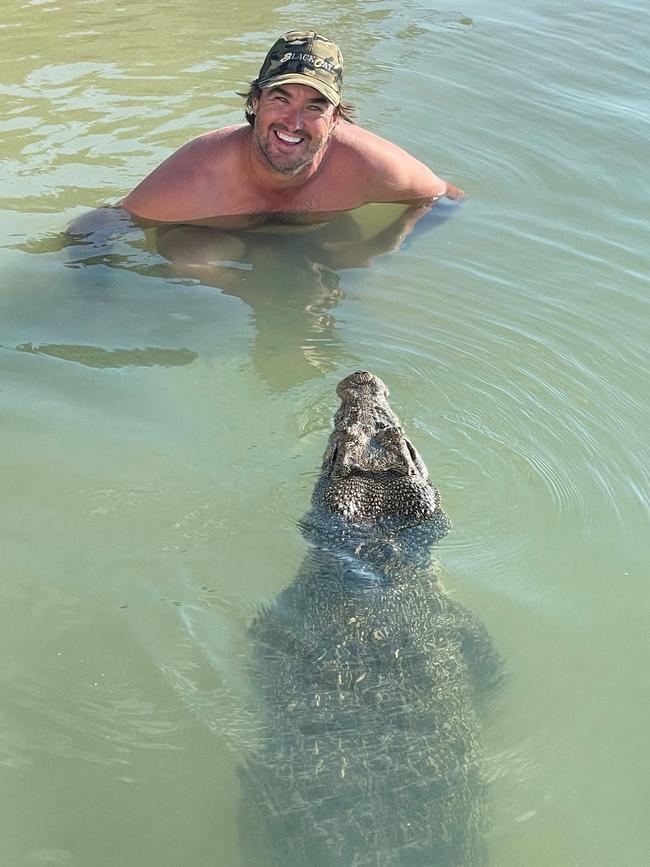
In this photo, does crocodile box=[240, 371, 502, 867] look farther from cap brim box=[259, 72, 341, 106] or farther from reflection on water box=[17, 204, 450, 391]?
cap brim box=[259, 72, 341, 106]

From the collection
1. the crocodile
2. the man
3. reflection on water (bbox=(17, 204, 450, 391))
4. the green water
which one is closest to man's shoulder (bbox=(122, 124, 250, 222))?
the man

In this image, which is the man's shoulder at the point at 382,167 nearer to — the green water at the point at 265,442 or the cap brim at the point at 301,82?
the green water at the point at 265,442

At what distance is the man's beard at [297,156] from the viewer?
243 inches

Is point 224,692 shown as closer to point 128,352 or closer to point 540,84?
point 128,352

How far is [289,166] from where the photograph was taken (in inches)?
246

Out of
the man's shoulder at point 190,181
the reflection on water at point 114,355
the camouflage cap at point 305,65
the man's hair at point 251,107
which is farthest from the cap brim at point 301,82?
the reflection on water at point 114,355

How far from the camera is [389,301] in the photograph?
5855 mm

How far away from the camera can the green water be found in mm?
3207

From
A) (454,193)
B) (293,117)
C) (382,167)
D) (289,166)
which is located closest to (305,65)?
(293,117)

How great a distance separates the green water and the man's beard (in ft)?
1.53

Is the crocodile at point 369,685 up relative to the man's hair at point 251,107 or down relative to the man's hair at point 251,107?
down

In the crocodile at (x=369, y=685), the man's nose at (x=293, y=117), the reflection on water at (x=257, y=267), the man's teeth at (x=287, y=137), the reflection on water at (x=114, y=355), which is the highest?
the man's nose at (x=293, y=117)

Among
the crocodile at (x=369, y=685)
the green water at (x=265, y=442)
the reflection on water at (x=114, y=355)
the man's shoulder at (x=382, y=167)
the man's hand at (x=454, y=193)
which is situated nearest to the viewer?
the crocodile at (x=369, y=685)

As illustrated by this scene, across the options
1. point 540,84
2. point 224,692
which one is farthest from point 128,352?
point 540,84
